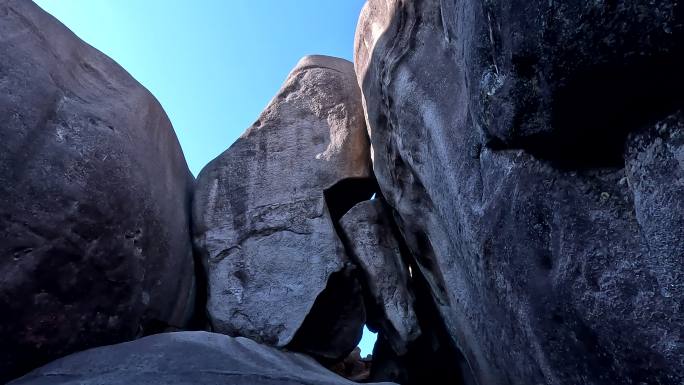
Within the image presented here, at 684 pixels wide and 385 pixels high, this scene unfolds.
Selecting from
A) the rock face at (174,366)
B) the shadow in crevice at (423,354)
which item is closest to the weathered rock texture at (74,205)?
the rock face at (174,366)

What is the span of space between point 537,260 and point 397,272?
2.29 metres

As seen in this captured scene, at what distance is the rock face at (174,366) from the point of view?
8.36 ft

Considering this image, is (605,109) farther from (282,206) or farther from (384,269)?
(282,206)

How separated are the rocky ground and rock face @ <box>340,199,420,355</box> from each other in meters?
0.02

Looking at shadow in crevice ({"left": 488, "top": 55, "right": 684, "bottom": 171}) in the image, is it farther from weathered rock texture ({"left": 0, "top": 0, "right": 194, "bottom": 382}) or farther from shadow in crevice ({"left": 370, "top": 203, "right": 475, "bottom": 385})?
shadow in crevice ({"left": 370, "top": 203, "right": 475, "bottom": 385})

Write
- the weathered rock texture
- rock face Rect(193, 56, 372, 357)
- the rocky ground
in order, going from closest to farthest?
the rocky ground → the weathered rock texture → rock face Rect(193, 56, 372, 357)

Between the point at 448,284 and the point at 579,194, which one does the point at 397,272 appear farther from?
the point at 579,194

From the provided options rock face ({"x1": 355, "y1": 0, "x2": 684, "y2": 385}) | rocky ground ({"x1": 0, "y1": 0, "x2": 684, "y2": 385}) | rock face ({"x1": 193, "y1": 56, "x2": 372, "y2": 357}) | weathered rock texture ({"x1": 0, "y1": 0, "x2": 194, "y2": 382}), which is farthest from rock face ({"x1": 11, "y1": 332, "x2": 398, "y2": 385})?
rock face ({"x1": 355, "y1": 0, "x2": 684, "y2": 385})

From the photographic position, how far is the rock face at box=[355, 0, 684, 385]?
138 cm

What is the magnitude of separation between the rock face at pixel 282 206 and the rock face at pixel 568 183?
4.96 ft

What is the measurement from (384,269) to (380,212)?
1.67 ft

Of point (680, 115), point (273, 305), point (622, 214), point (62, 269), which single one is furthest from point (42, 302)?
point (680, 115)

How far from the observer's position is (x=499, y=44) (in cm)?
178

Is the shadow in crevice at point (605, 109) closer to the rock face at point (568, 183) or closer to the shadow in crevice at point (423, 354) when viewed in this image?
the rock face at point (568, 183)
